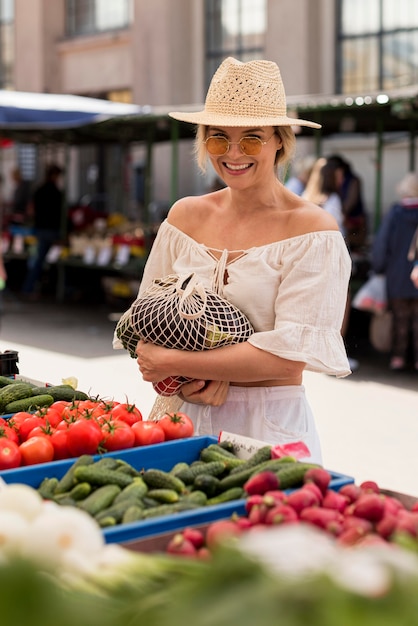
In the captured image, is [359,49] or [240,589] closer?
[240,589]

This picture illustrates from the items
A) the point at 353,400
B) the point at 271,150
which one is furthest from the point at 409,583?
the point at 353,400

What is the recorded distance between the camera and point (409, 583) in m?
1.23

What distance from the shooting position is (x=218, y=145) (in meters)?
3.19

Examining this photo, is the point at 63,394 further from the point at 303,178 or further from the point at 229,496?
the point at 303,178

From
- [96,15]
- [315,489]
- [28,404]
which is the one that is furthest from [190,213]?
[96,15]

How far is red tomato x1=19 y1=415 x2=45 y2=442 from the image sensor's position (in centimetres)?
288

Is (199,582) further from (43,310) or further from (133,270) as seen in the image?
(43,310)

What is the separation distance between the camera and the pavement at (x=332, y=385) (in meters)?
6.48

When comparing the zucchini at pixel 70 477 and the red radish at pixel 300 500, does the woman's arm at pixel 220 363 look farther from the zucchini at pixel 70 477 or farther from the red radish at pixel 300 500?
the red radish at pixel 300 500

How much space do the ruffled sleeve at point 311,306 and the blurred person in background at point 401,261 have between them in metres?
6.52

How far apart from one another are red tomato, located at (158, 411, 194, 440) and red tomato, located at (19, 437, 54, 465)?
36 cm

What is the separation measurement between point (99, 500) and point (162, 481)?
0.23 metres

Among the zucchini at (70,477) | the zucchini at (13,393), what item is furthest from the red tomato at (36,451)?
the zucchini at (13,393)

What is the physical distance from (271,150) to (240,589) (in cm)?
220
